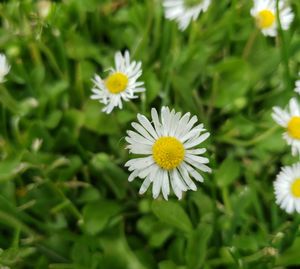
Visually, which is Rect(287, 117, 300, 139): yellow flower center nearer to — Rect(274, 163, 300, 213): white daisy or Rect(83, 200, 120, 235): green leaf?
Rect(274, 163, 300, 213): white daisy

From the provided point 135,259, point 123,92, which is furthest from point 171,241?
point 123,92

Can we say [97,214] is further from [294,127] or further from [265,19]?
[265,19]

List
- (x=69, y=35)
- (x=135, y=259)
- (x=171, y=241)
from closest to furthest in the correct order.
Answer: (x=135, y=259) → (x=171, y=241) → (x=69, y=35)

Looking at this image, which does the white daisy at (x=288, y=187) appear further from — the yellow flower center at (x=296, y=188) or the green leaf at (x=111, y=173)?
the green leaf at (x=111, y=173)

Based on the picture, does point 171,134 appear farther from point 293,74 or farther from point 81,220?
point 293,74

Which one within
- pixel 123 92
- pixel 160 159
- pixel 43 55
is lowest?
pixel 160 159

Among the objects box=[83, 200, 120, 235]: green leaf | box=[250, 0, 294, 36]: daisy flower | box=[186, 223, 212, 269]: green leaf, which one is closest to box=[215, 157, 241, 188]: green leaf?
box=[186, 223, 212, 269]: green leaf

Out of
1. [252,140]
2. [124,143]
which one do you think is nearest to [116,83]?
[124,143]
